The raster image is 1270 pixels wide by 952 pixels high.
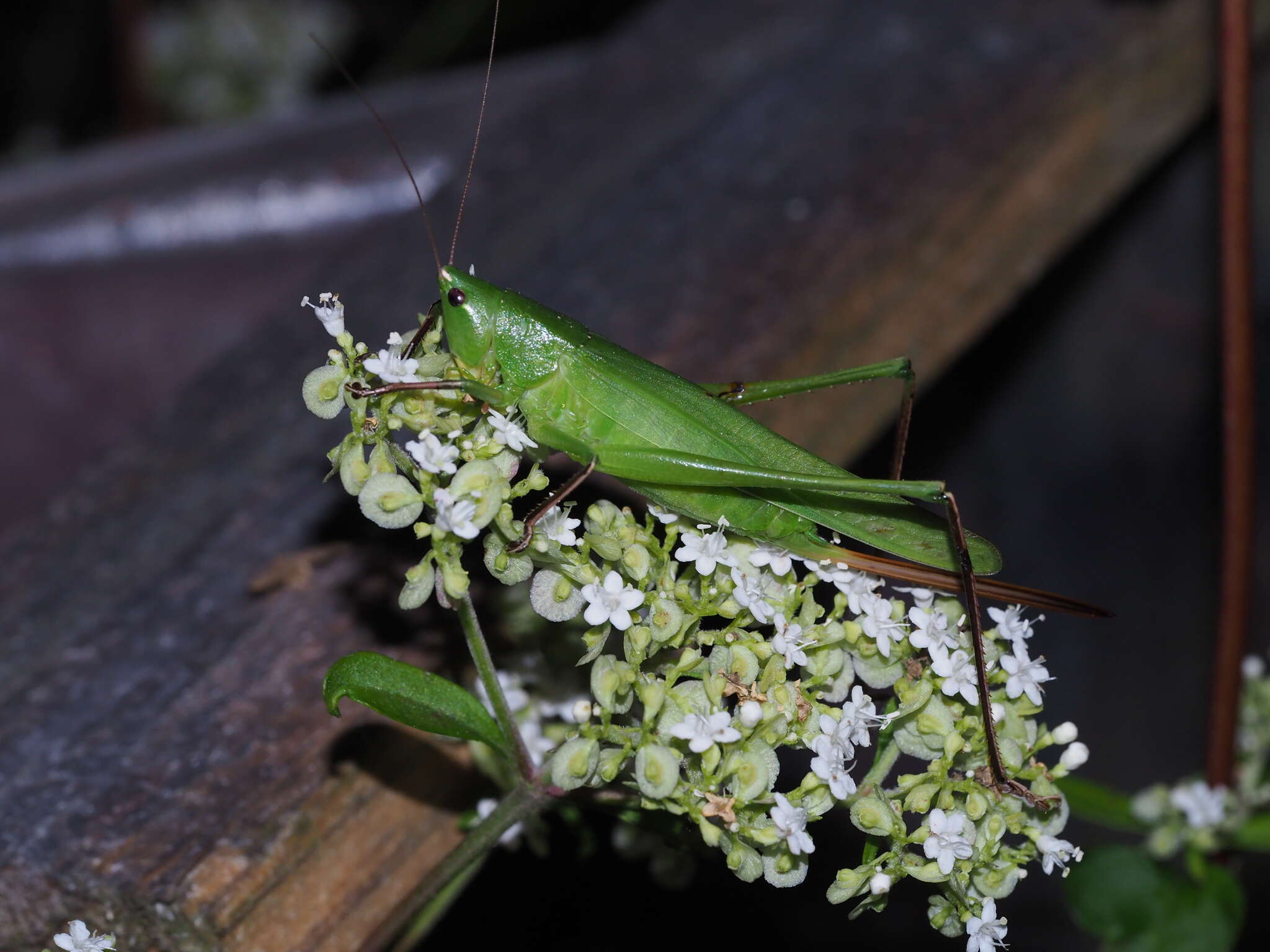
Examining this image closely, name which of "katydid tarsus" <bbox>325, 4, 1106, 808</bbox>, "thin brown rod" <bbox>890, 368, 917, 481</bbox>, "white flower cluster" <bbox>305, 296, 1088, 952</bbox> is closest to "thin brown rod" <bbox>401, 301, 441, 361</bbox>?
"katydid tarsus" <bbox>325, 4, 1106, 808</bbox>

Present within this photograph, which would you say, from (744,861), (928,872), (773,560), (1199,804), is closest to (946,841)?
(928,872)

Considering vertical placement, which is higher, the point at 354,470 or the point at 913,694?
the point at 913,694

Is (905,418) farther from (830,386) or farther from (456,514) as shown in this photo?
(456,514)

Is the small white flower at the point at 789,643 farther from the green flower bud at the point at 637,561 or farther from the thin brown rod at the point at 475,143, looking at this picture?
the thin brown rod at the point at 475,143

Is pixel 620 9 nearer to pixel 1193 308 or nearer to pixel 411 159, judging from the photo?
pixel 411 159

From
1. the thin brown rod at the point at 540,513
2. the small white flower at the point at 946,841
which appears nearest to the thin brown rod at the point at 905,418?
the thin brown rod at the point at 540,513

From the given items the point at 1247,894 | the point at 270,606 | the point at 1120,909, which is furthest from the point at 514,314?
the point at 1247,894

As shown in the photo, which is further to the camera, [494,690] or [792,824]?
[494,690]

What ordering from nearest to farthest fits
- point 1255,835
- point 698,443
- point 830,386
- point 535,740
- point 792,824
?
point 792,824, point 535,740, point 698,443, point 830,386, point 1255,835
